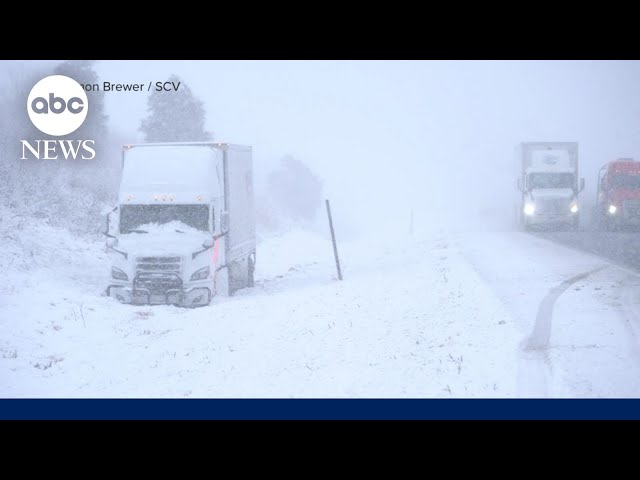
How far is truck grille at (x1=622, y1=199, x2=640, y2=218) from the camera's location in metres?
27.0

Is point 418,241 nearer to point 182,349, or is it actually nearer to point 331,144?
point 331,144

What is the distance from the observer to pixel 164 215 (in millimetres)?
16047

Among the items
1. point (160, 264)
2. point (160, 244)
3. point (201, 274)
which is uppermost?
point (160, 244)

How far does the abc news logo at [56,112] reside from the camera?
37.9 ft

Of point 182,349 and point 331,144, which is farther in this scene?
point 331,144

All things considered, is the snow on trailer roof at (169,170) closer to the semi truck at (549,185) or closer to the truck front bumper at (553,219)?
the truck front bumper at (553,219)

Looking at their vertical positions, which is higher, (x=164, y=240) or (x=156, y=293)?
(x=164, y=240)

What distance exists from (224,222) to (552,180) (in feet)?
52.7

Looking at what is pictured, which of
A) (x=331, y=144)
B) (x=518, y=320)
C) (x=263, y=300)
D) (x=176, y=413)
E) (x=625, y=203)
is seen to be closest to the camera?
(x=176, y=413)

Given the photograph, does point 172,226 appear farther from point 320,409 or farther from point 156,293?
point 320,409

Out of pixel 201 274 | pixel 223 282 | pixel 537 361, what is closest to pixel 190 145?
pixel 201 274

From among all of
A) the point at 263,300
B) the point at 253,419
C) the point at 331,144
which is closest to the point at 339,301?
the point at 263,300
